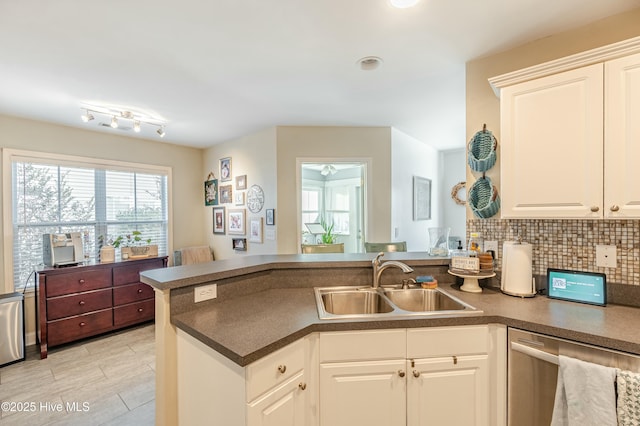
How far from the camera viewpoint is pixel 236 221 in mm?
4078

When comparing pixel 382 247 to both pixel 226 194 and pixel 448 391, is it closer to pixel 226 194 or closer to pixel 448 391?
pixel 448 391

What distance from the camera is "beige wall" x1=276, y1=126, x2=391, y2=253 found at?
11.4 feet

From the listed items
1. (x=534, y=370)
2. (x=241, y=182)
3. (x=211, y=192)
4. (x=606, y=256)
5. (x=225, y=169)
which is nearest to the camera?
(x=534, y=370)

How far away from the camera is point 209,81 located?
2.30 m

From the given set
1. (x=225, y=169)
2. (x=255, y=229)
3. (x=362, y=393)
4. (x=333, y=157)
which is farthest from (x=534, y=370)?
(x=225, y=169)

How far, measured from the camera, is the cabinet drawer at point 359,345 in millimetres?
1294

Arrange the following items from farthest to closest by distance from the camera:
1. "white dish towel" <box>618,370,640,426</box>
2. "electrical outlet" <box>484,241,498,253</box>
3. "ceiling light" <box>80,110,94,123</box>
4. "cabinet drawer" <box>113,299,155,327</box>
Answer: "cabinet drawer" <box>113,299,155,327</box>
"ceiling light" <box>80,110,94,123</box>
"electrical outlet" <box>484,241,498,253</box>
"white dish towel" <box>618,370,640,426</box>

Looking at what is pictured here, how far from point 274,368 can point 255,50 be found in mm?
1867

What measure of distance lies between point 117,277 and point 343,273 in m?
2.94

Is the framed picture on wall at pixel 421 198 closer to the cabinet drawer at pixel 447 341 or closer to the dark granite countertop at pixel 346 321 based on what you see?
the dark granite countertop at pixel 346 321

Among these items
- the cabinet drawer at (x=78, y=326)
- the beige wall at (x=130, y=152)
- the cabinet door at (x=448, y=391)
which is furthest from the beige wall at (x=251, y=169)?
the cabinet door at (x=448, y=391)

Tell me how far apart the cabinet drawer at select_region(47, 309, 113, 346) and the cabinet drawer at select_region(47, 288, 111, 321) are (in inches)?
2.2

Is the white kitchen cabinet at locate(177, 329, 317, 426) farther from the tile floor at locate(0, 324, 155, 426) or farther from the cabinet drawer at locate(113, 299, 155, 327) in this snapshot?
the cabinet drawer at locate(113, 299, 155, 327)

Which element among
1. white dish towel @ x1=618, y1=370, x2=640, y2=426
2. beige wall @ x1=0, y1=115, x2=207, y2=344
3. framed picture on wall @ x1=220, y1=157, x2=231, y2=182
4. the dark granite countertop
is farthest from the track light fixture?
white dish towel @ x1=618, y1=370, x2=640, y2=426
